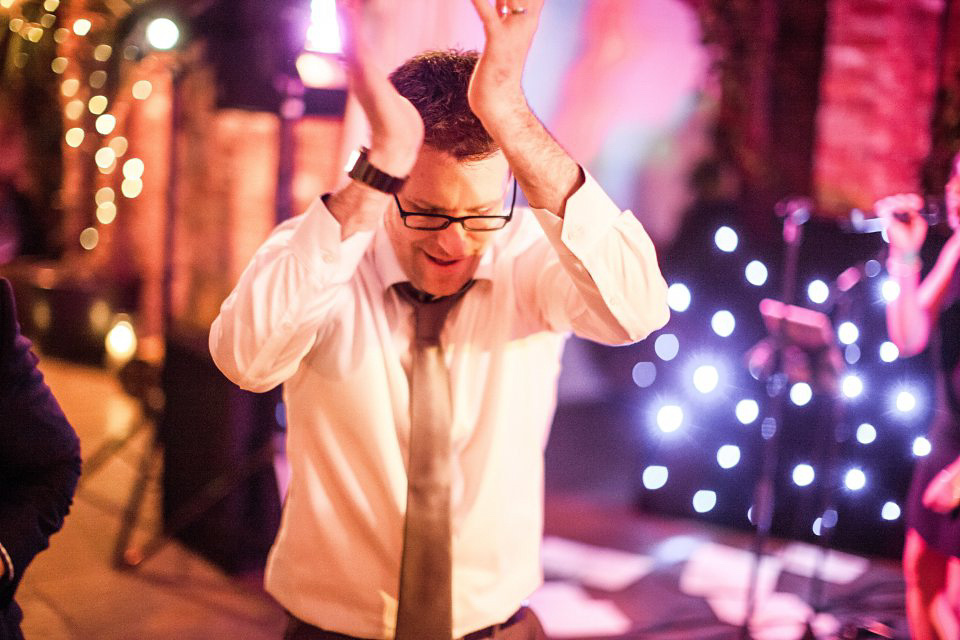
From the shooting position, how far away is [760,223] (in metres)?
4.23

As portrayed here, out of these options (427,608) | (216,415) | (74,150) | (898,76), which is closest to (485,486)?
(427,608)

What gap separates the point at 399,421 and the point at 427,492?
0.13 meters

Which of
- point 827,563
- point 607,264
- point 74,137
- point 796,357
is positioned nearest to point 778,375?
point 796,357

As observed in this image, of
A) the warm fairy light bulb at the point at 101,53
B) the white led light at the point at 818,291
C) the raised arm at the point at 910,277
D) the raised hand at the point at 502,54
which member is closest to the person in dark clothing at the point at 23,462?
the raised hand at the point at 502,54

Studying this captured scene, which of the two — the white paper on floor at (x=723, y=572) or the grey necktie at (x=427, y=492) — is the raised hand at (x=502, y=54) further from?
the white paper on floor at (x=723, y=572)

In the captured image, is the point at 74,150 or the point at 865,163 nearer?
the point at 865,163

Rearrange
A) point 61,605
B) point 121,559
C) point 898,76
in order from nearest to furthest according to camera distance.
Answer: point 61,605 < point 121,559 < point 898,76

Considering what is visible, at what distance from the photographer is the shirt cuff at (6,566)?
1.23 meters

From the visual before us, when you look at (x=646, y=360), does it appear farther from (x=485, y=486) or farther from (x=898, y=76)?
(x=485, y=486)

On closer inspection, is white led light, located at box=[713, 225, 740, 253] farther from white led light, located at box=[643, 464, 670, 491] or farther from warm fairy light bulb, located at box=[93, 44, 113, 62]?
warm fairy light bulb, located at box=[93, 44, 113, 62]

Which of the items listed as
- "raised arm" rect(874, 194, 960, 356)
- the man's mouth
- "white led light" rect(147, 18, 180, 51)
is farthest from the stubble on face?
"white led light" rect(147, 18, 180, 51)

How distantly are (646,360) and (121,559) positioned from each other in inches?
102

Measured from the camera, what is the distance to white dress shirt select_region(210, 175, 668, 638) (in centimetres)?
127

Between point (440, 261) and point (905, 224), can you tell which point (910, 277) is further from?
point (440, 261)
